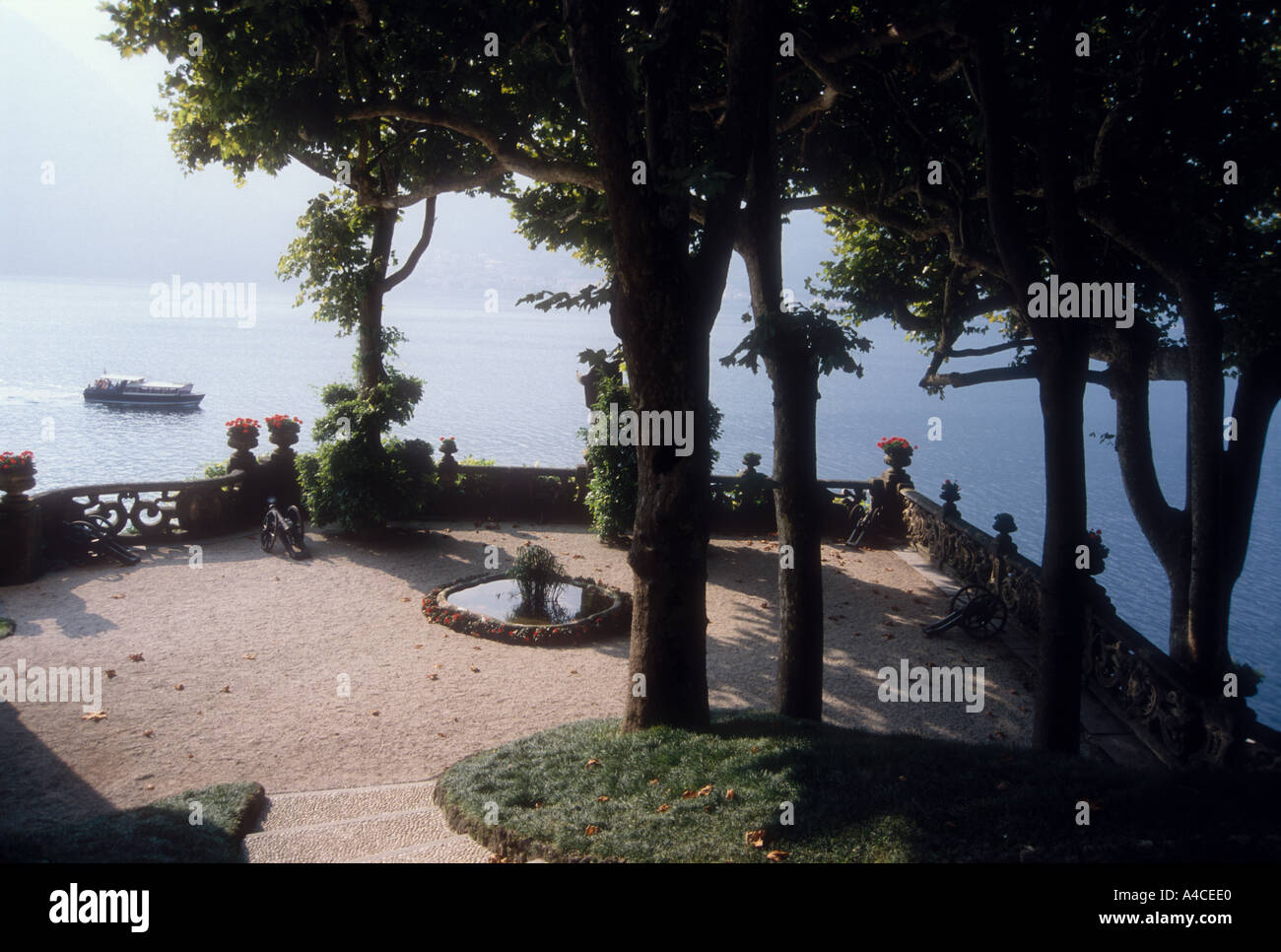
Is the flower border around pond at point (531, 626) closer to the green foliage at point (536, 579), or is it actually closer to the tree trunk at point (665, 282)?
the green foliage at point (536, 579)

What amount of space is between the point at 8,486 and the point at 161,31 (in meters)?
7.98

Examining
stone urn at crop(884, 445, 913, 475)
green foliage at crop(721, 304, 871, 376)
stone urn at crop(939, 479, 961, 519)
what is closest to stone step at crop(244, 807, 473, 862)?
green foliage at crop(721, 304, 871, 376)

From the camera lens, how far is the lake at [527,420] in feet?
101

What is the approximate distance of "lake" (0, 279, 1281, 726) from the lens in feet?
101

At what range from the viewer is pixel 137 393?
1454 inches

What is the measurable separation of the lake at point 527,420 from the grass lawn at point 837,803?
14.1 metres

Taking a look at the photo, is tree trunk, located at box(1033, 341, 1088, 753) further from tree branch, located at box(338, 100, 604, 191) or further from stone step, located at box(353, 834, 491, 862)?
stone step, located at box(353, 834, 491, 862)

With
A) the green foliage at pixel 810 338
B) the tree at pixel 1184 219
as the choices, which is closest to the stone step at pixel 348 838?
the green foliage at pixel 810 338

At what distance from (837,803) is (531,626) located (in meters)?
7.27

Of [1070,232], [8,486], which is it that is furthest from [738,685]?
[8,486]

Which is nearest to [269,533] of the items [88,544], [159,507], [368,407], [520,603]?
[159,507]

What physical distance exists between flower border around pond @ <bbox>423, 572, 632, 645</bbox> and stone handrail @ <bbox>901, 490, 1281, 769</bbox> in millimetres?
5908

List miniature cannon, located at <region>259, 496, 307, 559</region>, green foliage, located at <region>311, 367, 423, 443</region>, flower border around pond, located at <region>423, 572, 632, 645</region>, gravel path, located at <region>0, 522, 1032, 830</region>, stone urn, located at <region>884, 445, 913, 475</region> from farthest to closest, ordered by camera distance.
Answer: stone urn, located at <region>884, 445, 913, 475</region>, green foliage, located at <region>311, 367, 423, 443</region>, miniature cannon, located at <region>259, 496, 307, 559</region>, flower border around pond, located at <region>423, 572, 632, 645</region>, gravel path, located at <region>0, 522, 1032, 830</region>
